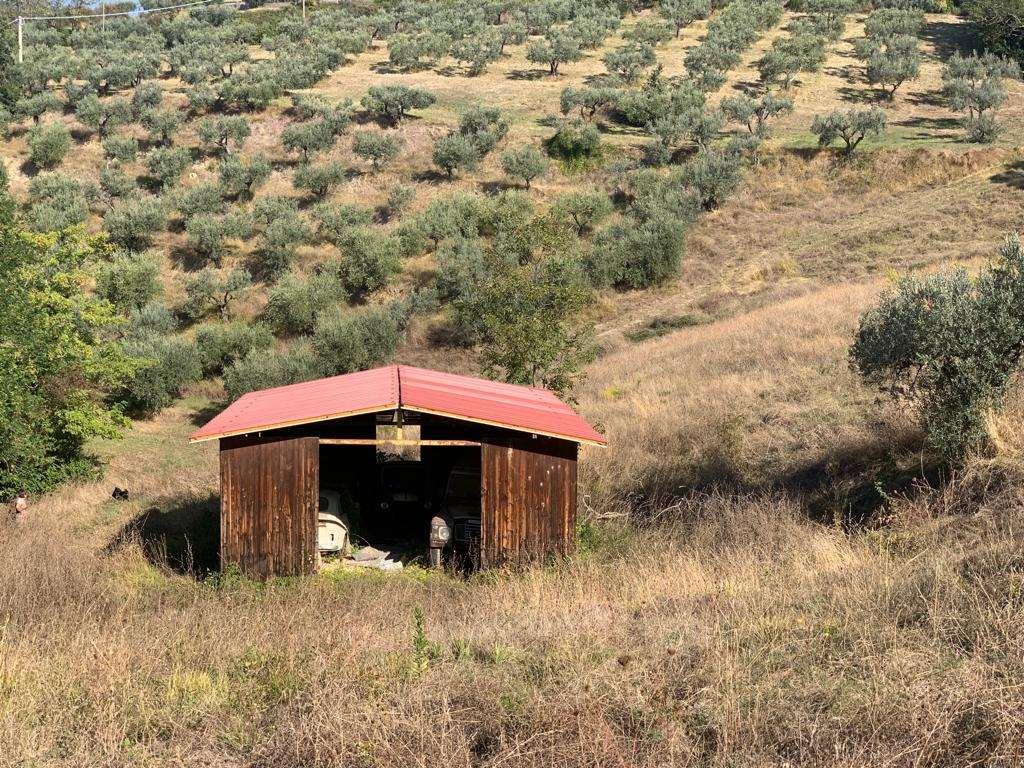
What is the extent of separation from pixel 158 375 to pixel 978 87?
1913 inches

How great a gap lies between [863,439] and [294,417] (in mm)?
9939

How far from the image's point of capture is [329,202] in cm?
4609

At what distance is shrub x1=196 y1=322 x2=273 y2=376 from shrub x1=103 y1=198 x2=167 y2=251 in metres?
11.8

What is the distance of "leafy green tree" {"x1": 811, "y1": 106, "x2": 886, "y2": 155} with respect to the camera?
148ft

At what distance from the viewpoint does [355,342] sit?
32.7m

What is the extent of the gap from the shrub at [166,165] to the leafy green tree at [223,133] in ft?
7.74

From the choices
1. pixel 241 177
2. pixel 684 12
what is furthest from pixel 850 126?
pixel 241 177

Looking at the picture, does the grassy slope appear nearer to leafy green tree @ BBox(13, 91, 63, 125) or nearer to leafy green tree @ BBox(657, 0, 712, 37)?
leafy green tree @ BBox(13, 91, 63, 125)

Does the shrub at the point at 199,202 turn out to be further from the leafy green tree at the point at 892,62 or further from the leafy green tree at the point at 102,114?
the leafy green tree at the point at 892,62

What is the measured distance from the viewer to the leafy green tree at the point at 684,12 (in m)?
70.2

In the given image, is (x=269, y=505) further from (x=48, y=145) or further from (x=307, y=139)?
(x=48, y=145)

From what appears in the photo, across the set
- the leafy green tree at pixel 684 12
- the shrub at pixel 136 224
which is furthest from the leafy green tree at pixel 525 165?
the leafy green tree at pixel 684 12

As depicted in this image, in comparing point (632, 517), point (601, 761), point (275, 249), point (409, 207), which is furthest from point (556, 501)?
point (409, 207)

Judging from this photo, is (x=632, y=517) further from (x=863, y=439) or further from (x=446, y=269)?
(x=446, y=269)
